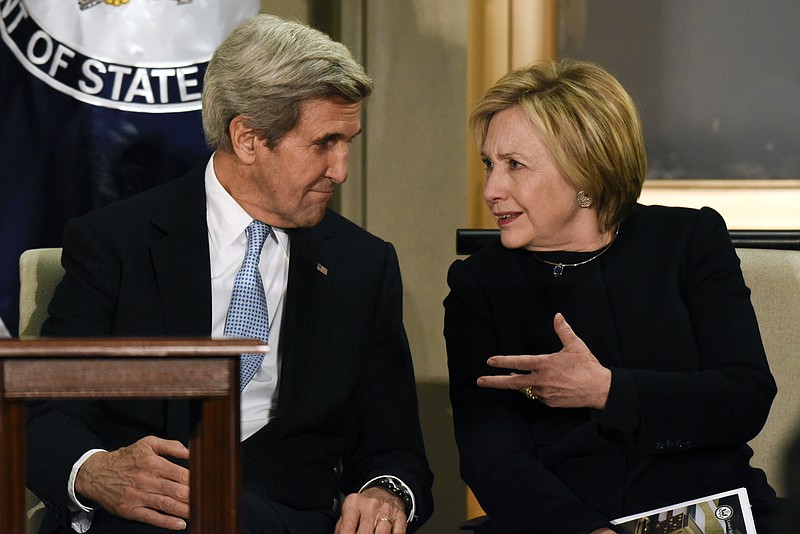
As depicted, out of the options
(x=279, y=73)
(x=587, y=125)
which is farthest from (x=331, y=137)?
(x=587, y=125)

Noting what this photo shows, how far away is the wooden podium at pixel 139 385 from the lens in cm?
109

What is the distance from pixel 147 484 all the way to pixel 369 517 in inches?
16.5

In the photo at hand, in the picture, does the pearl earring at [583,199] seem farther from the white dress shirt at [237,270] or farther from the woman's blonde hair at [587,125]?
the white dress shirt at [237,270]

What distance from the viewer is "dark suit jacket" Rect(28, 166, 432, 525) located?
1854 millimetres

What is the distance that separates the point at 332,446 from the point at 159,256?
A: 1.58ft

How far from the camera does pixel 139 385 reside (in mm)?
1109

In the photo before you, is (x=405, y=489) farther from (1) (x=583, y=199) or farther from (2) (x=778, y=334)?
(2) (x=778, y=334)

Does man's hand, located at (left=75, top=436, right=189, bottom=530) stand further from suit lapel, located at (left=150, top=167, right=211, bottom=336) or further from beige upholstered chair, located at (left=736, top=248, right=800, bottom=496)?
beige upholstered chair, located at (left=736, top=248, right=800, bottom=496)

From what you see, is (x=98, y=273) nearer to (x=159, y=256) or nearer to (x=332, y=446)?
(x=159, y=256)

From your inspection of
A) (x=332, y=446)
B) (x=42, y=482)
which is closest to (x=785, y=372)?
(x=332, y=446)

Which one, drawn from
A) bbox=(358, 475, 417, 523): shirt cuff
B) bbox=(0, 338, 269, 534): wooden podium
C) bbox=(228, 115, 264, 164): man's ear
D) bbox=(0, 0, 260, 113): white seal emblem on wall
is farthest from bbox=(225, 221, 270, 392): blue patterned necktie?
bbox=(0, 0, 260, 113): white seal emblem on wall

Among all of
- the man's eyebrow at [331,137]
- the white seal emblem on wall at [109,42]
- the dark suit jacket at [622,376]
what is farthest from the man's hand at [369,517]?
the white seal emblem on wall at [109,42]

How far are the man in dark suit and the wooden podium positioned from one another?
653mm

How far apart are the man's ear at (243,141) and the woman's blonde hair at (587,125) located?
46cm
